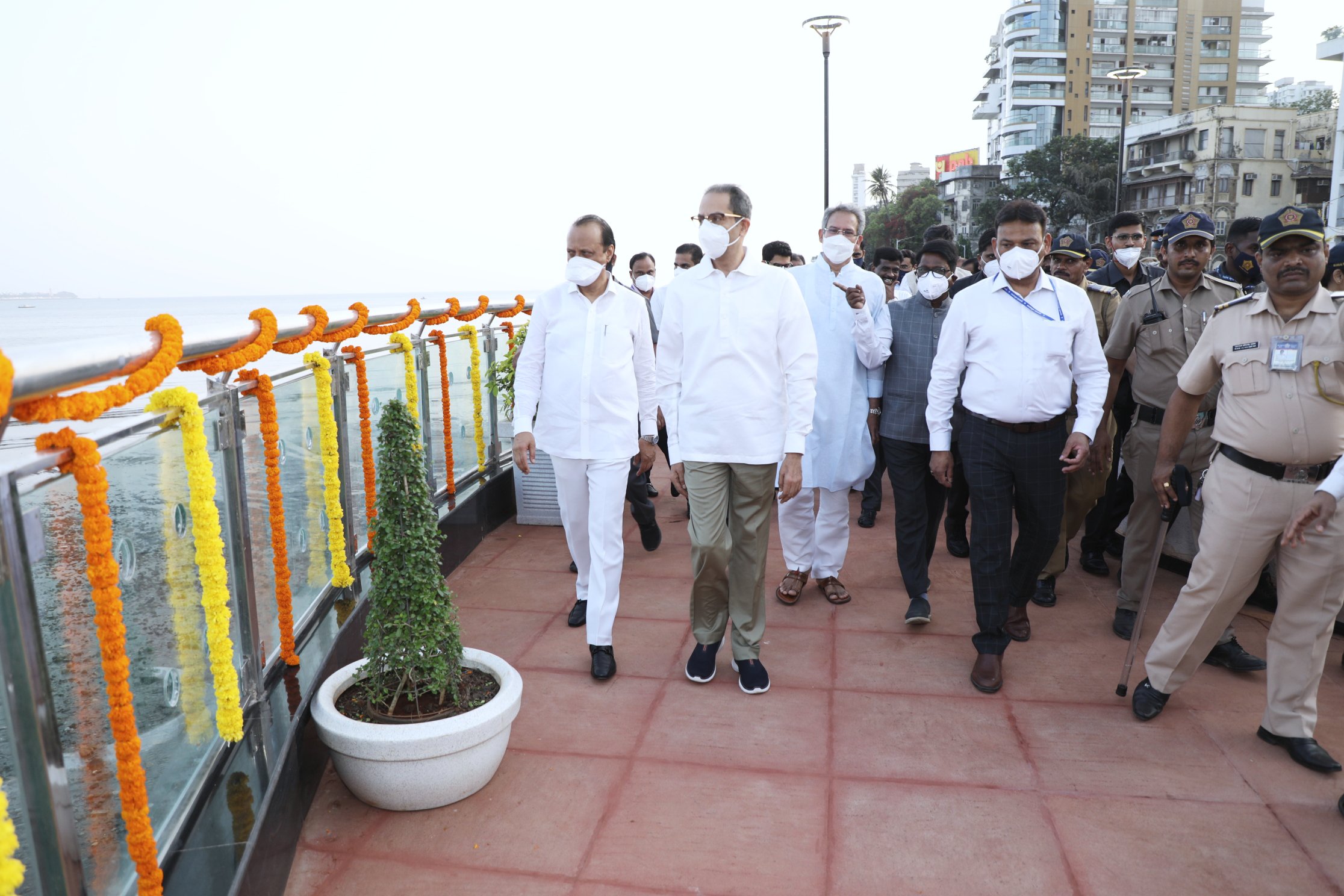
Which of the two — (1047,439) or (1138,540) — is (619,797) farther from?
(1138,540)

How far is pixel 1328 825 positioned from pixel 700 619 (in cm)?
220

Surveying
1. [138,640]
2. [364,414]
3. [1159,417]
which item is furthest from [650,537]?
[138,640]

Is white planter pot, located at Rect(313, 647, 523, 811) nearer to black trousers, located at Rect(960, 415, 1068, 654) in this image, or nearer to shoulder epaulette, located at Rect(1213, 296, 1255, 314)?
black trousers, located at Rect(960, 415, 1068, 654)

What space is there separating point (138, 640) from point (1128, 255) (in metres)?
5.31

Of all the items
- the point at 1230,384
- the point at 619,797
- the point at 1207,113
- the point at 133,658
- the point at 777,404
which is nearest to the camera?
the point at 133,658

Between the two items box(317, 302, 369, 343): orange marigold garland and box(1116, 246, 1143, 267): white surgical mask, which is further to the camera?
box(1116, 246, 1143, 267): white surgical mask

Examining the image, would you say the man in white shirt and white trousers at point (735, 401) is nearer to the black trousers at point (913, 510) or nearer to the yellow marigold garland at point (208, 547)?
the black trousers at point (913, 510)

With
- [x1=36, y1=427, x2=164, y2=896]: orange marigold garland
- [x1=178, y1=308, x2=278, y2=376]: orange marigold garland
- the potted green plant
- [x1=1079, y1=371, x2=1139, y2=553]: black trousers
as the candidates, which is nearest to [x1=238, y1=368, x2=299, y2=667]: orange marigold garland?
[x1=178, y1=308, x2=278, y2=376]: orange marigold garland

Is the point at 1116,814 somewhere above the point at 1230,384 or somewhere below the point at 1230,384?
below

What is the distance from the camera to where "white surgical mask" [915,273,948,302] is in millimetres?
4719

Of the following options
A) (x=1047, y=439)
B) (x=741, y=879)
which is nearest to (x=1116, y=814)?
(x=741, y=879)

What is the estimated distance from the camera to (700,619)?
Result: 398 cm

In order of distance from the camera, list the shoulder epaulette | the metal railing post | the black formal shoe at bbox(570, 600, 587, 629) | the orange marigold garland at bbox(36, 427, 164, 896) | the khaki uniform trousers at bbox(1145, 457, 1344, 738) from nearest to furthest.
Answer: the metal railing post, the orange marigold garland at bbox(36, 427, 164, 896), the khaki uniform trousers at bbox(1145, 457, 1344, 738), the shoulder epaulette, the black formal shoe at bbox(570, 600, 587, 629)


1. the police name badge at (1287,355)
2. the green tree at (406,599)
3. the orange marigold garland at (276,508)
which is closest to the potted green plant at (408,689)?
the green tree at (406,599)
